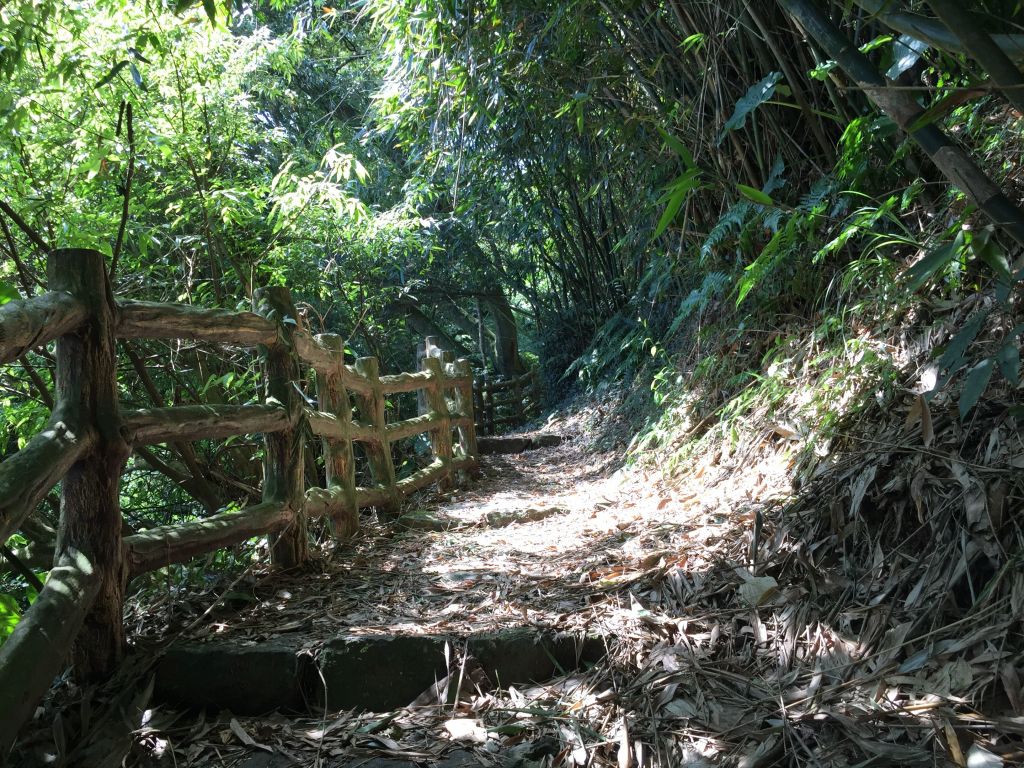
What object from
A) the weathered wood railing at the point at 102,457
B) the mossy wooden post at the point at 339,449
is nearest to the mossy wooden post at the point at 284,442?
the weathered wood railing at the point at 102,457

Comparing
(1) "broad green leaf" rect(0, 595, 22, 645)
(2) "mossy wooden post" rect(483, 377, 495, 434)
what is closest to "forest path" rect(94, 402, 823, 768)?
(1) "broad green leaf" rect(0, 595, 22, 645)

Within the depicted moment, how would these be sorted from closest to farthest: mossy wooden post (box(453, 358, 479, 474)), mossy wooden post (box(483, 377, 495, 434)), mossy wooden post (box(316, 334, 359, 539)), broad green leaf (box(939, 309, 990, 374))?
1. broad green leaf (box(939, 309, 990, 374))
2. mossy wooden post (box(316, 334, 359, 539))
3. mossy wooden post (box(453, 358, 479, 474))
4. mossy wooden post (box(483, 377, 495, 434))

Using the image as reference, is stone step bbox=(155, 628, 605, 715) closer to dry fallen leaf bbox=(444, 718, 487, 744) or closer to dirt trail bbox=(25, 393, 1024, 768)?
dirt trail bbox=(25, 393, 1024, 768)

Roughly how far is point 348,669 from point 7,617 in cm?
79

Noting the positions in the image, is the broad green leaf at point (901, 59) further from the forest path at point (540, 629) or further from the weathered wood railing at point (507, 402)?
the weathered wood railing at point (507, 402)

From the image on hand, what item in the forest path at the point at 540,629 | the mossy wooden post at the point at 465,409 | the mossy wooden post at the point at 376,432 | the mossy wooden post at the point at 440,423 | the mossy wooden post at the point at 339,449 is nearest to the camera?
the forest path at the point at 540,629

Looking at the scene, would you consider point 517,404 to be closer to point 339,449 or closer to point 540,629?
point 339,449

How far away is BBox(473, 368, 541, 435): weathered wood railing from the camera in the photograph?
12.3 m

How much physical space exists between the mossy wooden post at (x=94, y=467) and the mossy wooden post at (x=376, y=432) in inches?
87.6

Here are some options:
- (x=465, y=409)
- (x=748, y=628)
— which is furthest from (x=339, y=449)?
(x=465, y=409)

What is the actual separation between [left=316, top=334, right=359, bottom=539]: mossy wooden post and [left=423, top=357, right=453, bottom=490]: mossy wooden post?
1.87 metres

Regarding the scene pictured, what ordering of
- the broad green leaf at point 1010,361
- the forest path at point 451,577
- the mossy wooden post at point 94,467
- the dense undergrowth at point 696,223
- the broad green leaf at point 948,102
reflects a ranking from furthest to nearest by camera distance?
the forest path at point 451,577
the mossy wooden post at point 94,467
the dense undergrowth at point 696,223
the broad green leaf at point 1010,361
the broad green leaf at point 948,102

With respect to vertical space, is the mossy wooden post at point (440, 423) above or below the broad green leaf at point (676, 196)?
below

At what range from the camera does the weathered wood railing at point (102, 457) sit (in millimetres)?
1495
